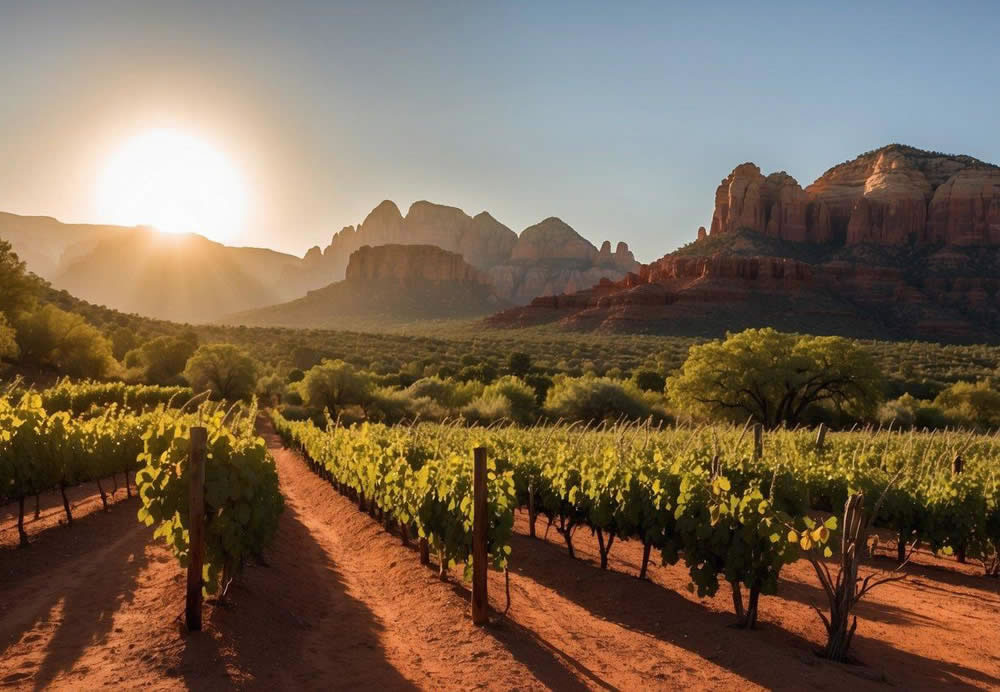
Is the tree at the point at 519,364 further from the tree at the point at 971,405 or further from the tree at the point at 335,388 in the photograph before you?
the tree at the point at 971,405

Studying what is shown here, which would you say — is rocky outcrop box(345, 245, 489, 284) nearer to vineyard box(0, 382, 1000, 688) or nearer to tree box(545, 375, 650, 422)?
tree box(545, 375, 650, 422)

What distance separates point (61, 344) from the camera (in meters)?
44.9

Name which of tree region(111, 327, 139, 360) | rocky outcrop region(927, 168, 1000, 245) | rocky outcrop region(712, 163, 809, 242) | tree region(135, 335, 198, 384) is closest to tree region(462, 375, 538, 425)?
tree region(135, 335, 198, 384)

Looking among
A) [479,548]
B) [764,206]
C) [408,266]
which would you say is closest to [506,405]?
[479,548]

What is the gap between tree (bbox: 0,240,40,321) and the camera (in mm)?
42344

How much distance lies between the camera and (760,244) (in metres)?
104

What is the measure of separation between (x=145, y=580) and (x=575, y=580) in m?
6.06

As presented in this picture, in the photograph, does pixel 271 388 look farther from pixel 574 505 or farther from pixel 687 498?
pixel 687 498

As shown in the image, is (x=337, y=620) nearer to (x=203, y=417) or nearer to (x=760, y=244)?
(x=203, y=417)

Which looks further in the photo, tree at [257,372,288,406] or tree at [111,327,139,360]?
tree at [111,327,139,360]

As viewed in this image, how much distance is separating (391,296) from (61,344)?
8914 centimetres

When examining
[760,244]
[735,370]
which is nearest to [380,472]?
[735,370]

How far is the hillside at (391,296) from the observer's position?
11969cm

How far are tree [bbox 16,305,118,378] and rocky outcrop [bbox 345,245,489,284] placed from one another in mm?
97024
